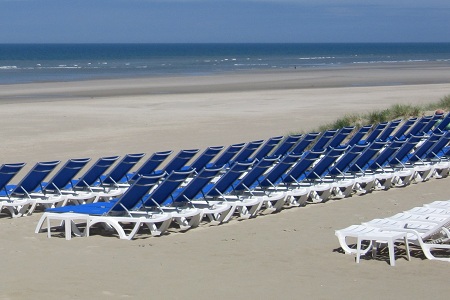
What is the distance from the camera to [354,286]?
6.59 m

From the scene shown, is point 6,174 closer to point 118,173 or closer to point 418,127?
point 118,173

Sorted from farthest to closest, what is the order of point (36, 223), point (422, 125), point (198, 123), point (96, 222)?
point (198, 123), point (422, 125), point (36, 223), point (96, 222)

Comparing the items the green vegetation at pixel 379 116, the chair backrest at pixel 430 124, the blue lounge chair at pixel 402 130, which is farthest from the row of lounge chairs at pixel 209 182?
the green vegetation at pixel 379 116

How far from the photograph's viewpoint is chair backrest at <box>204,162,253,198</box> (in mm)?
9547

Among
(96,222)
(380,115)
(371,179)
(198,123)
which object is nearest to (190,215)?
(96,222)

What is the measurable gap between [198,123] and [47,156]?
6.16 meters

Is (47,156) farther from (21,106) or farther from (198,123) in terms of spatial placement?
(21,106)

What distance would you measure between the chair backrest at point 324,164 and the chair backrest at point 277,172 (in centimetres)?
47

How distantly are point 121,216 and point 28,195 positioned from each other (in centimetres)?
165

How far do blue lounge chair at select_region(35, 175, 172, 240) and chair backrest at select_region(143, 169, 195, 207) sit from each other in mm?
91

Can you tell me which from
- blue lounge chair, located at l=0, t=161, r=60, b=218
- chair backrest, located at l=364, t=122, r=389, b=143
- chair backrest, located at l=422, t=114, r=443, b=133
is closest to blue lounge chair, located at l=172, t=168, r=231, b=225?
blue lounge chair, located at l=0, t=161, r=60, b=218

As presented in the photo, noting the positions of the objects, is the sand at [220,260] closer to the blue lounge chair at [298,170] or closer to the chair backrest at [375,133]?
the blue lounge chair at [298,170]

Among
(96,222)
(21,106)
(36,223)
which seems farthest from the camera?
(21,106)

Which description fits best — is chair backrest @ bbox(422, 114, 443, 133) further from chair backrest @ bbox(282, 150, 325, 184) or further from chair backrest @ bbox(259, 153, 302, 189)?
chair backrest @ bbox(259, 153, 302, 189)
